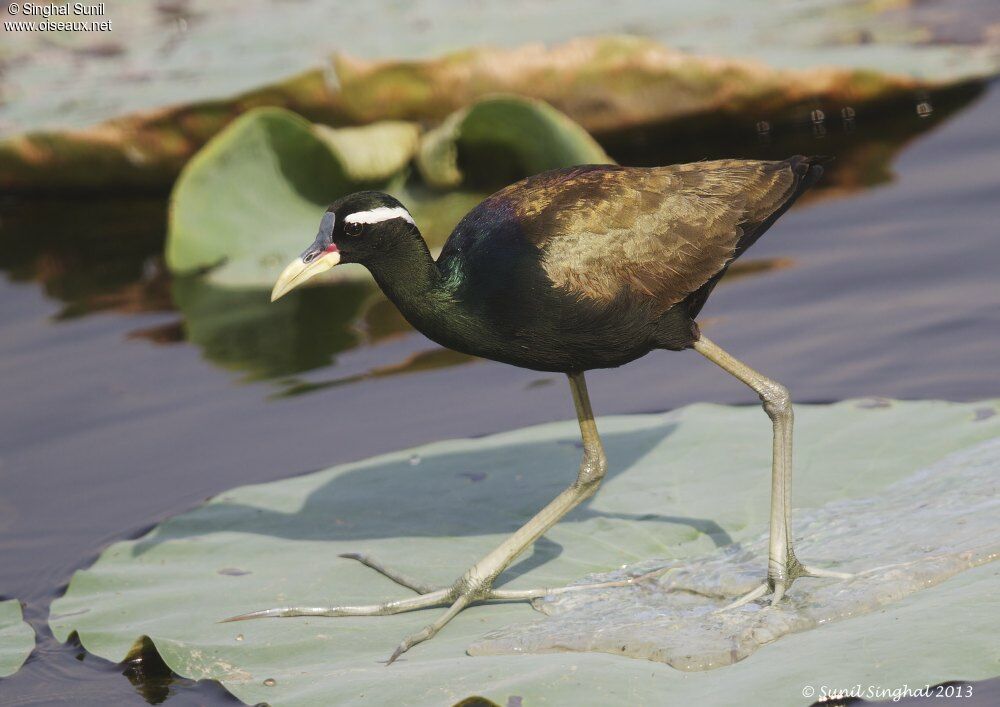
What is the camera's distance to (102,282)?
6238 millimetres

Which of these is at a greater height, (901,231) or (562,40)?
(562,40)

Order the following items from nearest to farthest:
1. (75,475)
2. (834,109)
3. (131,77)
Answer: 1. (75,475)
2. (834,109)
3. (131,77)

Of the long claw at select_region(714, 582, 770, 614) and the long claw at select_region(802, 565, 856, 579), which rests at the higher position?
the long claw at select_region(802, 565, 856, 579)

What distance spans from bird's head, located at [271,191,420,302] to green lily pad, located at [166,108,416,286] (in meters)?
2.32

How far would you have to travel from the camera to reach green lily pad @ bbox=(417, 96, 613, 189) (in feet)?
17.1

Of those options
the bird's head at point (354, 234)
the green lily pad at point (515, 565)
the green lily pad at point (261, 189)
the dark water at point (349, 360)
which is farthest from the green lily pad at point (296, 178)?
the bird's head at point (354, 234)

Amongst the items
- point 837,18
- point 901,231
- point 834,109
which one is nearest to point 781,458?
point 901,231

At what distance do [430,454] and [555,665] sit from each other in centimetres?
133

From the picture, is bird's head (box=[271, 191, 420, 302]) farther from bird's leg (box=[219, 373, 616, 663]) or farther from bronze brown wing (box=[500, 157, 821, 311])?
bird's leg (box=[219, 373, 616, 663])

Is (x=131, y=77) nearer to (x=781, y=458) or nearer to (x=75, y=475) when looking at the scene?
(x=75, y=475)

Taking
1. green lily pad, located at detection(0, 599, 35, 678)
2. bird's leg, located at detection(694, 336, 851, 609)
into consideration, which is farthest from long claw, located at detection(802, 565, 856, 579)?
green lily pad, located at detection(0, 599, 35, 678)

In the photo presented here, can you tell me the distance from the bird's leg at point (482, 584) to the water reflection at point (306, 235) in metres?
1.59

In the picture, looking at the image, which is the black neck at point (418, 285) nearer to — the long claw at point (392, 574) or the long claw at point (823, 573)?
the long claw at point (392, 574)

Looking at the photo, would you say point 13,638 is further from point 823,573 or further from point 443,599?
point 823,573
